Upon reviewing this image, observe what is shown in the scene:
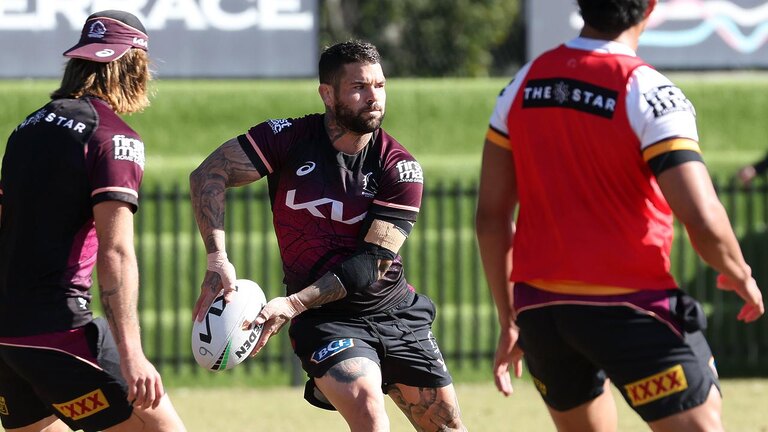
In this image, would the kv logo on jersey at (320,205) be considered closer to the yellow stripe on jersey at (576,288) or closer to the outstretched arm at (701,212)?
the yellow stripe on jersey at (576,288)

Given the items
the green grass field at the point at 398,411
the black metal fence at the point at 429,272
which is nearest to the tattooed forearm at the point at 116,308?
the green grass field at the point at 398,411

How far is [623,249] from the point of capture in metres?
4.21

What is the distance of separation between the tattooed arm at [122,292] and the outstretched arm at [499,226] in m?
1.29

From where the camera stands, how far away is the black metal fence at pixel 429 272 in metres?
10.6

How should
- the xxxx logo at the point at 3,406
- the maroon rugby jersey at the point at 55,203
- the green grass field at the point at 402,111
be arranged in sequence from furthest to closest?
the green grass field at the point at 402,111
the xxxx logo at the point at 3,406
the maroon rugby jersey at the point at 55,203

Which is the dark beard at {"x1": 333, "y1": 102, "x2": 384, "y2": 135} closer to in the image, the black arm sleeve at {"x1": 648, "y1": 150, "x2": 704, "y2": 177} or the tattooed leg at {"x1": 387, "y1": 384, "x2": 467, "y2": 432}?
the tattooed leg at {"x1": 387, "y1": 384, "x2": 467, "y2": 432}

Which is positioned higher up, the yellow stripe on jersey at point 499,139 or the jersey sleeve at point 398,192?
the yellow stripe on jersey at point 499,139

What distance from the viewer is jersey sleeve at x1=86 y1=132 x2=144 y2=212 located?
179 inches

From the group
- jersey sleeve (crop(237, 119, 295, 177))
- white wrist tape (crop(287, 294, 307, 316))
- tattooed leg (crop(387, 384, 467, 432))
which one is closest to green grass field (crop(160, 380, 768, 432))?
tattooed leg (crop(387, 384, 467, 432))

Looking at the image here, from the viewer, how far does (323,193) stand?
218 inches

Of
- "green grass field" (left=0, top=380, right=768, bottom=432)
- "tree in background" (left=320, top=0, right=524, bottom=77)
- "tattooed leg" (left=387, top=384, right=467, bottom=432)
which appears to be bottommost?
"tree in background" (left=320, top=0, right=524, bottom=77)

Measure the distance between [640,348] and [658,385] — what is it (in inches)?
5.3

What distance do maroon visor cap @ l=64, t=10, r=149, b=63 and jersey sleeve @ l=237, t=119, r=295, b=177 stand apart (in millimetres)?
728

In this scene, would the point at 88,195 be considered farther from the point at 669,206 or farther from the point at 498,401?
the point at 498,401
